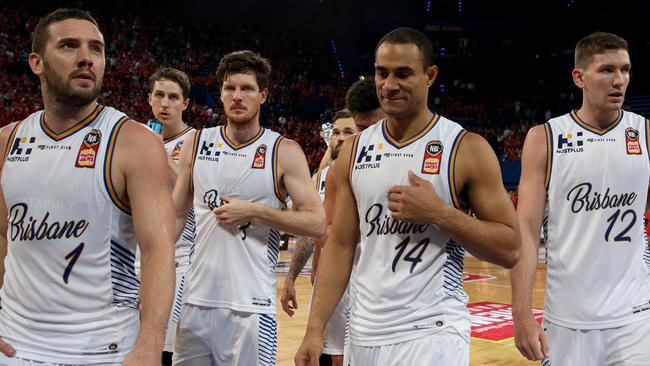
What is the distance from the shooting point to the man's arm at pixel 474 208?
264cm

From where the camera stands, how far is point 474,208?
2.83 metres

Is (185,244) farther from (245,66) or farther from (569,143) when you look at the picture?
(569,143)

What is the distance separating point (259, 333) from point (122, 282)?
4.68ft

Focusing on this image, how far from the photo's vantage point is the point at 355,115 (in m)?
4.70

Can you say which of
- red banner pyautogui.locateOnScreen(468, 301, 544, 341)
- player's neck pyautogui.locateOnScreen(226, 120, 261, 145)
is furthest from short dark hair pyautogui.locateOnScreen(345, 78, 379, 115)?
red banner pyautogui.locateOnScreen(468, 301, 544, 341)

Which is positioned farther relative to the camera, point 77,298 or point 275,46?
point 275,46

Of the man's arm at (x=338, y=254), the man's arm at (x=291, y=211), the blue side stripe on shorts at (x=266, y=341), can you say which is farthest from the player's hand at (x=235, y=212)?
the man's arm at (x=338, y=254)

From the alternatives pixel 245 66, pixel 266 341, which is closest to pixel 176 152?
pixel 245 66

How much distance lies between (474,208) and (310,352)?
37.0 inches

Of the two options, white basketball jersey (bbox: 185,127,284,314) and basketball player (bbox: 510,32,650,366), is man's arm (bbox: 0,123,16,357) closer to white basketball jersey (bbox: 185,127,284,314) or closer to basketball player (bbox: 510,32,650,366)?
white basketball jersey (bbox: 185,127,284,314)

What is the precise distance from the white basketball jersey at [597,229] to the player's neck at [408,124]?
1028 mm

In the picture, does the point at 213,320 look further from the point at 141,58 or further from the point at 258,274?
the point at 141,58

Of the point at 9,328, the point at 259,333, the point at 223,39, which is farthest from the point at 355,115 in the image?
the point at 223,39

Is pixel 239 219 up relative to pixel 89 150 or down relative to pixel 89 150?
down
